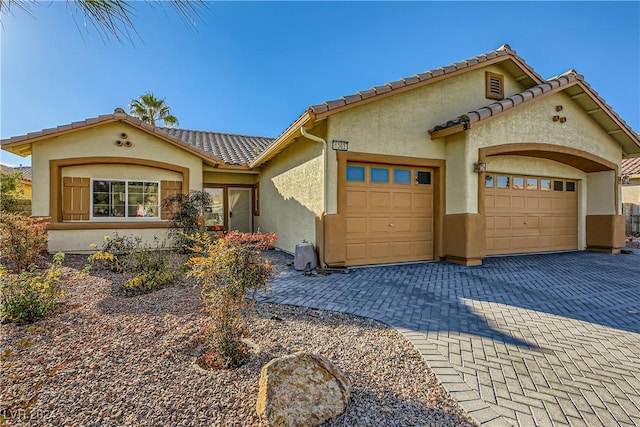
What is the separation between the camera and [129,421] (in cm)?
248

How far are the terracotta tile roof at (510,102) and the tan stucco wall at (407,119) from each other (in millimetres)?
584

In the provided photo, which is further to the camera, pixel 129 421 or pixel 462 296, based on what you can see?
pixel 462 296

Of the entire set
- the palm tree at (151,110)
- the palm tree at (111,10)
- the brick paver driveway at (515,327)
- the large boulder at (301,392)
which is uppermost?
the palm tree at (151,110)

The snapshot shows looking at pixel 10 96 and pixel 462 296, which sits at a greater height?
pixel 10 96

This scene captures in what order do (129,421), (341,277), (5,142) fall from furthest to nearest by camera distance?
(5,142)
(341,277)
(129,421)

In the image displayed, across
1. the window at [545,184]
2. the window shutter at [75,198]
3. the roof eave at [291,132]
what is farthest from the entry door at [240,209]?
the window at [545,184]

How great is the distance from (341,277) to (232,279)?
175 inches

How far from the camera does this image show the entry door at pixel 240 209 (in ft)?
50.9

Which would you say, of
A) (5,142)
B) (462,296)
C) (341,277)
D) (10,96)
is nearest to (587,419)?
(462,296)

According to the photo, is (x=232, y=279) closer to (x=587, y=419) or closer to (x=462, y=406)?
(x=462, y=406)

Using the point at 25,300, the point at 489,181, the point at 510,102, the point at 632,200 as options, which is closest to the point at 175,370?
the point at 25,300

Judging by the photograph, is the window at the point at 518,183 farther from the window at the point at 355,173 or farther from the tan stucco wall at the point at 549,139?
the window at the point at 355,173

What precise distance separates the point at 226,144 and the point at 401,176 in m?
11.2

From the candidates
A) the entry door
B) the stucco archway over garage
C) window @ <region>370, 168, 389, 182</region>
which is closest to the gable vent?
the stucco archway over garage
